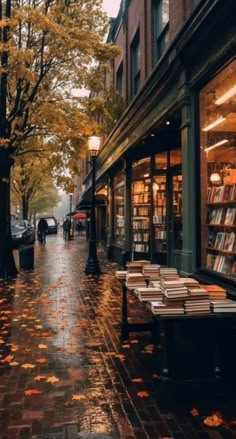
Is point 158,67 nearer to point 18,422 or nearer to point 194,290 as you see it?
point 194,290

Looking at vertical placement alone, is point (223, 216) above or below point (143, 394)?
above

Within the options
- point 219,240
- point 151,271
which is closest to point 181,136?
point 219,240

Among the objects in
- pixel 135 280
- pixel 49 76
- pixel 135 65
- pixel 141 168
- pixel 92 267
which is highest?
pixel 135 65

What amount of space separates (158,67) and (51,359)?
6.70m

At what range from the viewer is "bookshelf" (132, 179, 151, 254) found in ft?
46.8

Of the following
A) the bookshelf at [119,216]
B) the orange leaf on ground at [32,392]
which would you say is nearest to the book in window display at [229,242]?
the orange leaf on ground at [32,392]

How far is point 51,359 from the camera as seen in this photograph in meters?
5.61

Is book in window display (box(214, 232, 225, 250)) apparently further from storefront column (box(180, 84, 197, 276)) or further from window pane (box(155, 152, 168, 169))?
window pane (box(155, 152, 168, 169))

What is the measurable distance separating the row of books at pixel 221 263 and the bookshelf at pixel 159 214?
5.63 m

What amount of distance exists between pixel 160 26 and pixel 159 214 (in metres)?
5.51

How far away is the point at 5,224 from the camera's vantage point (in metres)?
14.0

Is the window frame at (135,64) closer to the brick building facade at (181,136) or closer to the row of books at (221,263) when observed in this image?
the brick building facade at (181,136)

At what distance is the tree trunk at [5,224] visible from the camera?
1381 centimetres

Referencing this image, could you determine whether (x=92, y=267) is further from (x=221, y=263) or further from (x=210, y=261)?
(x=221, y=263)
